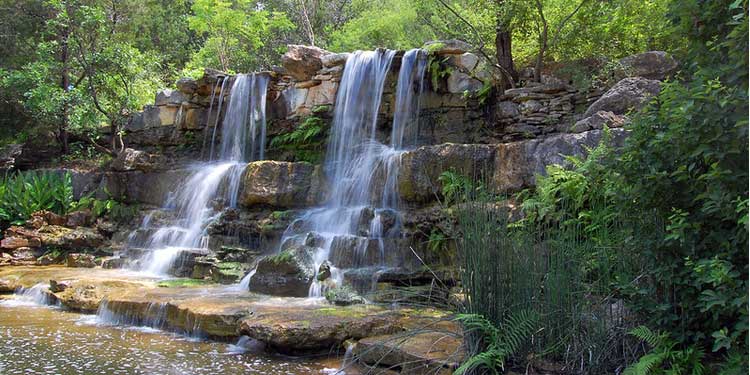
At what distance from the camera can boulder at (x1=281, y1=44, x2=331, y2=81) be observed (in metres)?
11.2

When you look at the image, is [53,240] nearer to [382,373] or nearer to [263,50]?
[382,373]

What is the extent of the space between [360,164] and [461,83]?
2.23 metres

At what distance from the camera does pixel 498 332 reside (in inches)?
129

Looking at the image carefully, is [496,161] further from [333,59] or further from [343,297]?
[333,59]

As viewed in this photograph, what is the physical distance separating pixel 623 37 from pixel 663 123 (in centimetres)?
704

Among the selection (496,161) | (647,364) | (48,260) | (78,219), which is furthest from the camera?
(78,219)

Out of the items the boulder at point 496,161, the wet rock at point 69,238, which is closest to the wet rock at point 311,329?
the boulder at point 496,161

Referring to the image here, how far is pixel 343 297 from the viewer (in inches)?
226

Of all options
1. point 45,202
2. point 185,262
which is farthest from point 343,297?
point 45,202

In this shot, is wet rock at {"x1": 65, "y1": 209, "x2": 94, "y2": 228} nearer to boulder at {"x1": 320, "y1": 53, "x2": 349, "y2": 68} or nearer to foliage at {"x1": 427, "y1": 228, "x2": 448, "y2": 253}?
boulder at {"x1": 320, "y1": 53, "x2": 349, "y2": 68}

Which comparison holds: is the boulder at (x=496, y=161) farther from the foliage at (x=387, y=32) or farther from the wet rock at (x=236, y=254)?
the foliage at (x=387, y=32)

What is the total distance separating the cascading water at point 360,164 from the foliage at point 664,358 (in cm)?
379

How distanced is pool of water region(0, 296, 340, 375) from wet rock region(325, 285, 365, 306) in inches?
44.8

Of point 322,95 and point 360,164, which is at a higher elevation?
point 322,95
